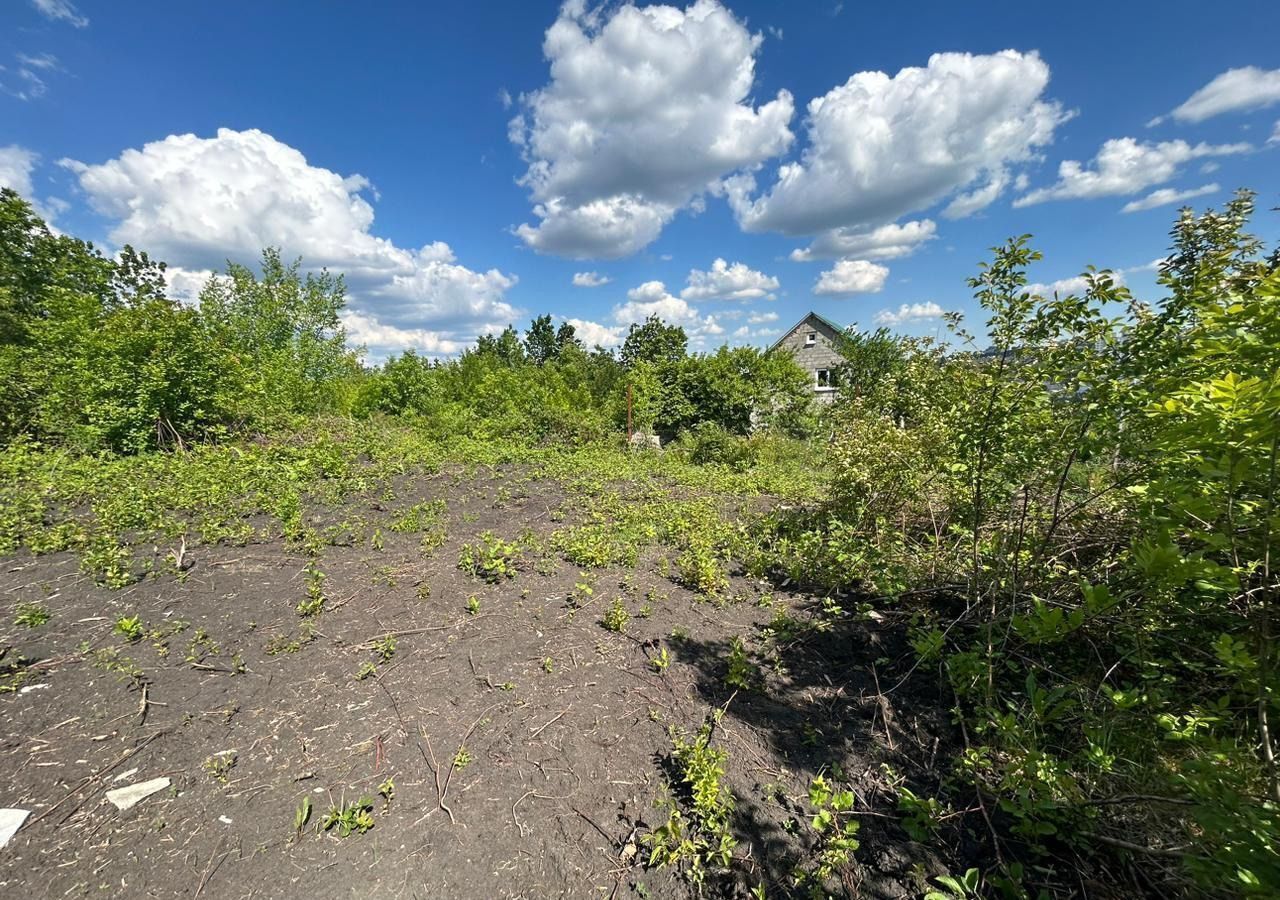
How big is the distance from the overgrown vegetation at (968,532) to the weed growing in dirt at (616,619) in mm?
43

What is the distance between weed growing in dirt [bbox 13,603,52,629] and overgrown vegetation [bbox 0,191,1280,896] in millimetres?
26

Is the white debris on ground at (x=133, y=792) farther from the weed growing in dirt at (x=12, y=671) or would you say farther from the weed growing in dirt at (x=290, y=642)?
the weed growing in dirt at (x=12, y=671)

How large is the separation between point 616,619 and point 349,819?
6.26 ft

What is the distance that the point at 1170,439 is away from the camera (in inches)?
64.0

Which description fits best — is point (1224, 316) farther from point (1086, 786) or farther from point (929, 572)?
point (929, 572)

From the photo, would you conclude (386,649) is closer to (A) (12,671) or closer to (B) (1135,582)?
(A) (12,671)

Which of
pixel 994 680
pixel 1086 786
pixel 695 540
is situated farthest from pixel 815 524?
pixel 1086 786

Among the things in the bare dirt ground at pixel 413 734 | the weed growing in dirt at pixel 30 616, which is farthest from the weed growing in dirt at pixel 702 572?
the weed growing in dirt at pixel 30 616

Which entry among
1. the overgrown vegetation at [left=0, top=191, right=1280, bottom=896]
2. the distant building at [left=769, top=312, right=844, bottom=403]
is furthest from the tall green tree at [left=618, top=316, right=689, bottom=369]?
the overgrown vegetation at [left=0, top=191, right=1280, bottom=896]

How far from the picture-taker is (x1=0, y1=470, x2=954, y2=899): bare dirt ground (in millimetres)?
1904

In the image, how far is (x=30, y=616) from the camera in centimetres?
332

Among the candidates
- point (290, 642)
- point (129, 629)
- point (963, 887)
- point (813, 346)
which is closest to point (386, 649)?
point (290, 642)

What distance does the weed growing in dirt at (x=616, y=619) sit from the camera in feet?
11.8

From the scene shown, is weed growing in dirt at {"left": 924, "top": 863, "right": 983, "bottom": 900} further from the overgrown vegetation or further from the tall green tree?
the tall green tree
